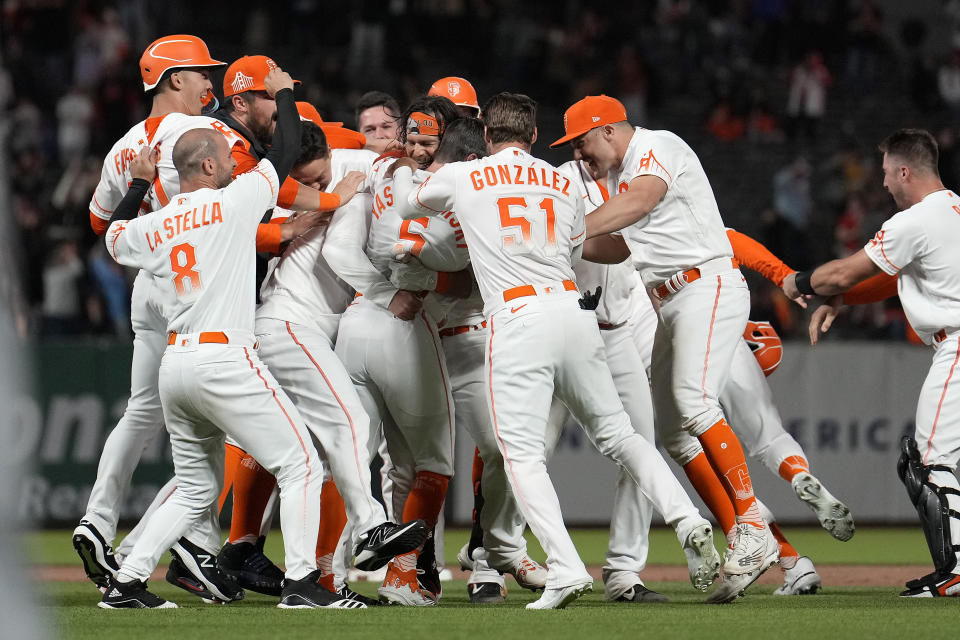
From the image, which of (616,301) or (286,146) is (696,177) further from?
(286,146)

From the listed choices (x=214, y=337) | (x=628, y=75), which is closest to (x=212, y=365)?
(x=214, y=337)

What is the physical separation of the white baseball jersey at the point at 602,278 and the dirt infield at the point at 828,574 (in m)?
2.11

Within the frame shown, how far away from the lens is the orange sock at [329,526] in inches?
276

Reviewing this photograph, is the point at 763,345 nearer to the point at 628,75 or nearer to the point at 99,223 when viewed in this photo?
the point at 99,223

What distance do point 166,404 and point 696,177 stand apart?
2.95 meters

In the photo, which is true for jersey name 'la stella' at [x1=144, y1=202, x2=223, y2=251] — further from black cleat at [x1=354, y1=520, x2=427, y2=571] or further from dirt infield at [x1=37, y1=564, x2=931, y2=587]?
dirt infield at [x1=37, y1=564, x2=931, y2=587]

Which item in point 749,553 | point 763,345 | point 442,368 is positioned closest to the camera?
point 749,553

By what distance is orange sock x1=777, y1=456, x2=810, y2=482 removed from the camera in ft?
25.2

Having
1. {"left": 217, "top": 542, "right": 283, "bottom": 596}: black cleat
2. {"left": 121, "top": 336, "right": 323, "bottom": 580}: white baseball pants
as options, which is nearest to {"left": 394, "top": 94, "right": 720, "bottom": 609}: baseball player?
{"left": 121, "top": 336, "right": 323, "bottom": 580}: white baseball pants

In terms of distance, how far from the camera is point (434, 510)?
706 centimetres

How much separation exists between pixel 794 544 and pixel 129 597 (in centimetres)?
736

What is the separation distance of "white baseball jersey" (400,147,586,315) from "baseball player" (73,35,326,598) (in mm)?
1125

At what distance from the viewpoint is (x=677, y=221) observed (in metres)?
6.98

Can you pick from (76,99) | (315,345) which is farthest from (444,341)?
(76,99)
